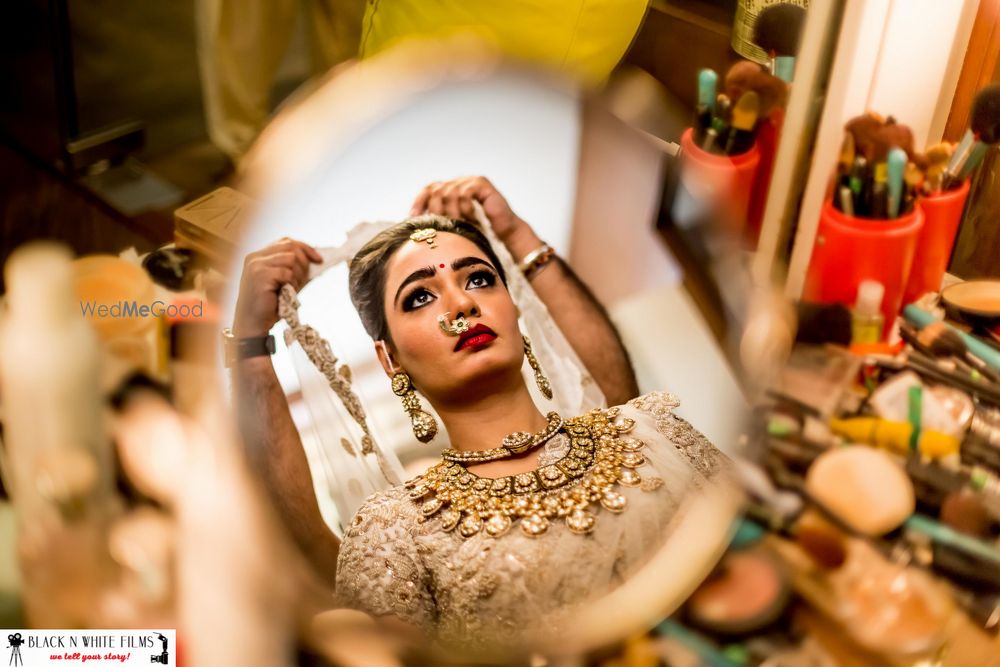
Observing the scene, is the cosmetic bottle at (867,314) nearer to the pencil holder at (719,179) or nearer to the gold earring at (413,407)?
the pencil holder at (719,179)

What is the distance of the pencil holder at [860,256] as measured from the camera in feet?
2.68

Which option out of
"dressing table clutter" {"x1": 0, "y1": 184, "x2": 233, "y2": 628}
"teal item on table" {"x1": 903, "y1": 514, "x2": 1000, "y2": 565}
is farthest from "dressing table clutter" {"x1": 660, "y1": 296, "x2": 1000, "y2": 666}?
"dressing table clutter" {"x1": 0, "y1": 184, "x2": 233, "y2": 628}

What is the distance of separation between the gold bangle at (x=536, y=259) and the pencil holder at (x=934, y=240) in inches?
18.2

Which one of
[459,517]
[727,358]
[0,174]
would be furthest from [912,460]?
[0,174]

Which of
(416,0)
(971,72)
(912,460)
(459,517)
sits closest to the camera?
(459,517)

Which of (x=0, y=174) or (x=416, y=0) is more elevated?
(x=416, y=0)

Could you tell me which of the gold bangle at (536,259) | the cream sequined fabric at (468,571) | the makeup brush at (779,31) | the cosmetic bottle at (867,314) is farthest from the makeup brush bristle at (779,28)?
the cream sequined fabric at (468,571)

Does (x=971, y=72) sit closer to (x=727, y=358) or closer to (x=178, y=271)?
(x=727, y=358)

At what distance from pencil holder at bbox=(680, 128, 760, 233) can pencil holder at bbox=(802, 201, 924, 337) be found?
77 millimetres

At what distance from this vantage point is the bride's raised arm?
48 centimetres

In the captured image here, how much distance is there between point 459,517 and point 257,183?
203mm

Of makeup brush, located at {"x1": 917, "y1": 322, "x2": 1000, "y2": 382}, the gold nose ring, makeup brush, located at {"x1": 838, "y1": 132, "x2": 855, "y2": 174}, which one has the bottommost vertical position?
makeup brush, located at {"x1": 917, "y1": 322, "x2": 1000, "y2": 382}

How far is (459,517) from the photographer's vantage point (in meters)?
0.48

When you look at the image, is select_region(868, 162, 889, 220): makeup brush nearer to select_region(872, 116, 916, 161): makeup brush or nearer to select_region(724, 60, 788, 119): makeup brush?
select_region(872, 116, 916, 161): makeup brush
